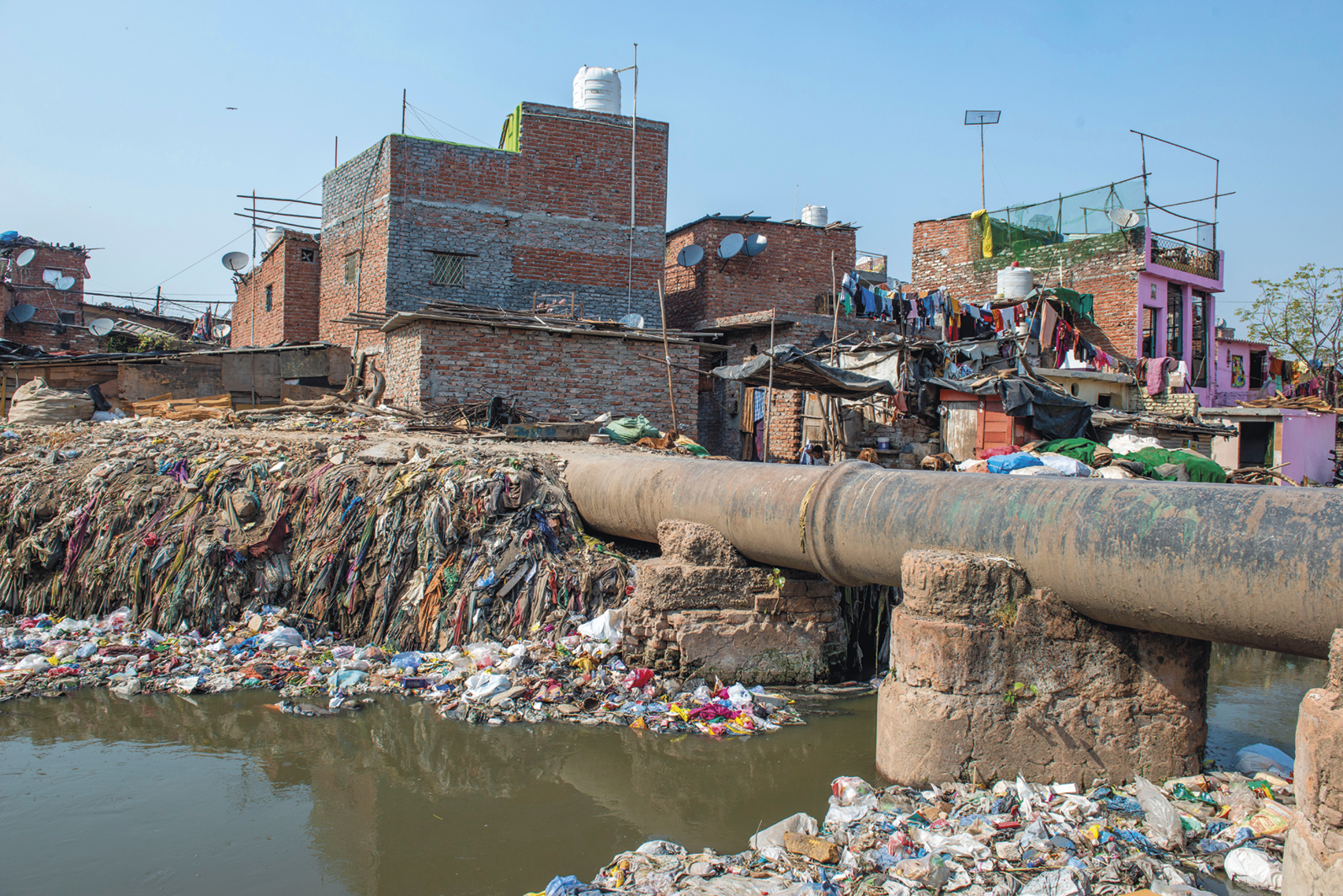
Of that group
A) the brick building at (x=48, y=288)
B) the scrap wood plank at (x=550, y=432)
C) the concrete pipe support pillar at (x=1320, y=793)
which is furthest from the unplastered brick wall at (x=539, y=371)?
the brick building at (x=48, y=288)

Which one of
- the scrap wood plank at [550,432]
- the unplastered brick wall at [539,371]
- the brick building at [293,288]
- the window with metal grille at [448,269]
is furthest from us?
the brick building at [293,288]

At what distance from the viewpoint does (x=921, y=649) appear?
4.06 metres

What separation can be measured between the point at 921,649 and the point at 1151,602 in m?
1.01

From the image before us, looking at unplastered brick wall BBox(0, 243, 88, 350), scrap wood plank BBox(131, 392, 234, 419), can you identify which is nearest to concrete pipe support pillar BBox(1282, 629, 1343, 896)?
scrap wood plank BBox(131, 392, 234, 419)

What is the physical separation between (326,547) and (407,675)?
67.5 inches

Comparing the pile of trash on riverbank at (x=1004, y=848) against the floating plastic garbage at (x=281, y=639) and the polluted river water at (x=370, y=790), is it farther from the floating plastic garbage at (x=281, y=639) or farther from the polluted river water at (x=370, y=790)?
the floating plastic garbage at (x=281, y=639)

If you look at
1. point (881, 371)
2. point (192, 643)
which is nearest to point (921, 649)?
point (192, 643)

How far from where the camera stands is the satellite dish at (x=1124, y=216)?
20.8 m

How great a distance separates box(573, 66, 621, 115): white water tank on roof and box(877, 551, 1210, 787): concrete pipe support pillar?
15992 mm

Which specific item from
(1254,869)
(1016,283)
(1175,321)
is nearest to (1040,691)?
(1254,869)

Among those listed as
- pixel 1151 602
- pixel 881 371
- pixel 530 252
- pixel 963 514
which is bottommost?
pixel 1151 602

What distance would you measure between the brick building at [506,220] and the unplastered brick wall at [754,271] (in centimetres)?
141

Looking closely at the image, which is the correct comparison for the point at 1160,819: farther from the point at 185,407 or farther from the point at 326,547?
the point at 185,407

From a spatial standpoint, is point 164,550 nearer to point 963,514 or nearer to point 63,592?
point 63,592
